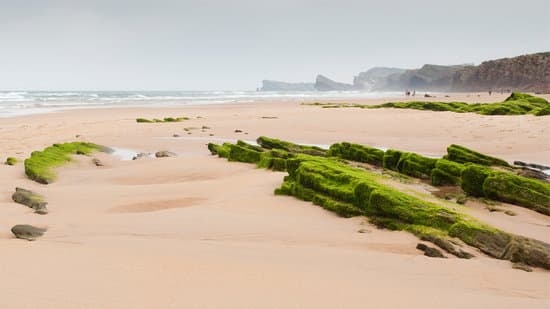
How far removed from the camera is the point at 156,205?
6992 mm

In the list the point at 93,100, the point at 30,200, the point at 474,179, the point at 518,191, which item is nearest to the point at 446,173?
the point at 474,179

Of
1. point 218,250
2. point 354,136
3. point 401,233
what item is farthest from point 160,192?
point 354,136

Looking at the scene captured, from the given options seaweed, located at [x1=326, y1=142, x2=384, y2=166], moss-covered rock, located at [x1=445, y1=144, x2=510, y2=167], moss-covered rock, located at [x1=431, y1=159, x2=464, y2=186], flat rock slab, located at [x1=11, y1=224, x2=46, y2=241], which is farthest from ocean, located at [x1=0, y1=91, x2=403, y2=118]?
moss-covered rock, located at [x1=431, y1=159, x2=464, y2=186]

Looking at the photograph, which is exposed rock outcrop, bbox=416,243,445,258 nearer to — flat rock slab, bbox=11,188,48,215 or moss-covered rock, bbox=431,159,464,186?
moss-covered rock, bbox=431,159,464,186

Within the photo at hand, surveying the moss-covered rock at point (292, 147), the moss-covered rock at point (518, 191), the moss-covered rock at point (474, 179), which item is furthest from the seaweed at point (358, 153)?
the moss-covered rock at point (518, 191)

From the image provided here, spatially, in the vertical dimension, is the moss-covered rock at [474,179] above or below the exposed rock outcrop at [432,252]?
above

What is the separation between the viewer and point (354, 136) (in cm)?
1806

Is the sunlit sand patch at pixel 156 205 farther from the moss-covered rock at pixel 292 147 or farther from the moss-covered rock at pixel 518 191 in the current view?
the moss-covered rock at pixel 292 147

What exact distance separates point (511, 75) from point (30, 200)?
124053mm

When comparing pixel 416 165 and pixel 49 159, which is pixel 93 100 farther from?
pixel 416 165

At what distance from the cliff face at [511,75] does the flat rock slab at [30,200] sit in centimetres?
10060

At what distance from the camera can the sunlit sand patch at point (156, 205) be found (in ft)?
22.1

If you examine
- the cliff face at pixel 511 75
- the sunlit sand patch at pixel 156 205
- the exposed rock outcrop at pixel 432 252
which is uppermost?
the cliff face at pixel 511 75

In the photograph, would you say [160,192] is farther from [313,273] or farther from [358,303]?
[358,303]
